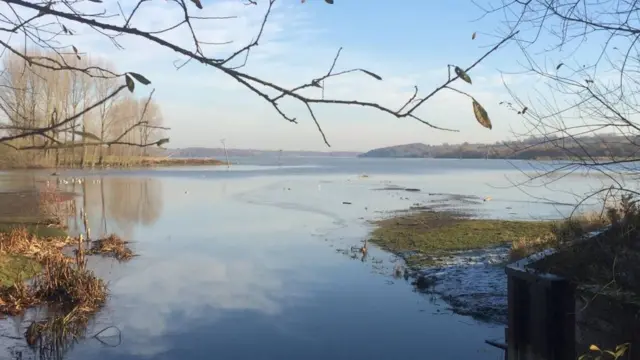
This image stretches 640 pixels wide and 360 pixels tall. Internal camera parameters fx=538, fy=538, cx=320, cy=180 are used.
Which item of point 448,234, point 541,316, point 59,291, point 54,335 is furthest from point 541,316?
point 448,234

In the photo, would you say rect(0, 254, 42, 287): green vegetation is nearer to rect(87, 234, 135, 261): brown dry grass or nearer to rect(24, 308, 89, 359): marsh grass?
rect(87, 234, 135, 261): brown dry grass

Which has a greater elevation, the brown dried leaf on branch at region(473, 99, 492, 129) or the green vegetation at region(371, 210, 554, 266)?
the brown dried leaf on branch at region(473, 99, 492, 129)

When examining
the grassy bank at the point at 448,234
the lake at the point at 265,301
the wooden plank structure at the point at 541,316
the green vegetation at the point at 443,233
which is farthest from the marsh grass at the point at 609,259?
the green vegetation at the point at 443,233

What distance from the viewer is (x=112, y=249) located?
609 inches

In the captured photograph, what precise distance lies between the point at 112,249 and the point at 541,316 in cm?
1349

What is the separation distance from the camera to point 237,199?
3275cm

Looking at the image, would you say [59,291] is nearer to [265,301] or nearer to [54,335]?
[54,335]

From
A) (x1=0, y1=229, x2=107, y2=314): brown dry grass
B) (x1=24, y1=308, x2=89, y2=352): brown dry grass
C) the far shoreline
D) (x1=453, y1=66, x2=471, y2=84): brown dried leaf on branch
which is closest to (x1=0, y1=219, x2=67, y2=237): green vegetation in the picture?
(x1=0, y1=229, x2=107, y2=314): brown dry grass

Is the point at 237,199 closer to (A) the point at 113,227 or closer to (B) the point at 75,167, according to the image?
(A) the point at 113,227

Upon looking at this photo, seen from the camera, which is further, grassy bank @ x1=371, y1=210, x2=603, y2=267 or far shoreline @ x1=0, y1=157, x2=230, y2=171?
far shoreline @ x1=0, y1=157, x2=230, y2=171

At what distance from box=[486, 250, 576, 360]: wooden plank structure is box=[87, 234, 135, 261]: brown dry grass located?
1212cm

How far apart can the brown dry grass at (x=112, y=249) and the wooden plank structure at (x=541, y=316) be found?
12.1m

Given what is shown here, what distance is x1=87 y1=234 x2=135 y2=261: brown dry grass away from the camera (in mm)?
14938

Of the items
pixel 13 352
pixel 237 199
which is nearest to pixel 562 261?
pixel 13 352
